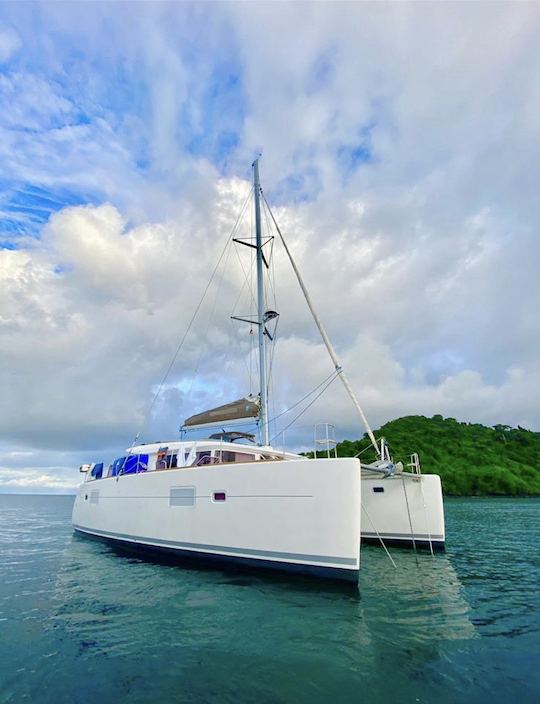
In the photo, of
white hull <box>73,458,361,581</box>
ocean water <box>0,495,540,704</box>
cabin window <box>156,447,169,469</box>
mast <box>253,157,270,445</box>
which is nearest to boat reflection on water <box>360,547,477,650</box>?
ocean water <box>0,495,540,704</box>

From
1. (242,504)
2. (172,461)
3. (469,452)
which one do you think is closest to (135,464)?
Answer: (172,461)

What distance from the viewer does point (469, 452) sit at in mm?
68812

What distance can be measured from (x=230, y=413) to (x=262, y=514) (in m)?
4.93

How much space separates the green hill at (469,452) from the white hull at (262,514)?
4687 centimetres

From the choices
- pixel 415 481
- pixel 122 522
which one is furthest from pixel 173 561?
pixel 415 481

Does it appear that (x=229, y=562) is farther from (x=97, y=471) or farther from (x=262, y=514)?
(x=97, y=471)

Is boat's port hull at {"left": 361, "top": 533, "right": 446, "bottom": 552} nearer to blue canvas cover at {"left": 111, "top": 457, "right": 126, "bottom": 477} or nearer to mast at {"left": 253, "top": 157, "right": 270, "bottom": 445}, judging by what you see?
mast at {"left": 253, "top": 157, "right": 270, "bottom": 445}

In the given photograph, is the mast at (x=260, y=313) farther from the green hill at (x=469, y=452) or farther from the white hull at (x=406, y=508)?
the green hill at (x=469, y=452)

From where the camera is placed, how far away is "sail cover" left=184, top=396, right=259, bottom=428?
1355 centimetres

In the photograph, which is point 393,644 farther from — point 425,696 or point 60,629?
point 60,629

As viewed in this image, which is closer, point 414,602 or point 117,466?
point 414,602

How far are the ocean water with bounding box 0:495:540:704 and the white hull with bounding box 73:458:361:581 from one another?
1.85 feet

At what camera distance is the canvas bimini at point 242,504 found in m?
8.73

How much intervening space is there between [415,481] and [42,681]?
12.0 meters
